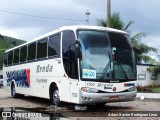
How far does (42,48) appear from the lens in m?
17.2

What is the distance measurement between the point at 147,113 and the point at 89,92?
2109 mm

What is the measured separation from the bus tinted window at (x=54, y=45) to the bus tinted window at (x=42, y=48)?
0.57 meters

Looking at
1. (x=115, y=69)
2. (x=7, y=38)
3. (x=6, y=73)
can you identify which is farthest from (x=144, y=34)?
(x=7, y=38)

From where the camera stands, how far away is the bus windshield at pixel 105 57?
517 inches

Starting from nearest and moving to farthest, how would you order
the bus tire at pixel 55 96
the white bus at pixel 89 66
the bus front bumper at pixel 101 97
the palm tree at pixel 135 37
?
the bus front bumper at pixel 101 97, the white bus at pixel 89 66, the bus tire at pixel 55 96, the palm tree at pixel 135 37

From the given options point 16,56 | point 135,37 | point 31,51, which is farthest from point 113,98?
point 135,37

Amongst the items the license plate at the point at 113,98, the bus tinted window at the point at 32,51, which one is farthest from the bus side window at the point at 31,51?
the license plate at the point at 113,98

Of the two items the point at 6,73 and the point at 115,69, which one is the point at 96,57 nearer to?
the point at 115,69

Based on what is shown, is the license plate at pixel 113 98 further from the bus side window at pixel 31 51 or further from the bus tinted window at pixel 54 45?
the bus side window at pixel 31 51

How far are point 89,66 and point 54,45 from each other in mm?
2997

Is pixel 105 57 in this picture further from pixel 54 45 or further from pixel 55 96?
pixel 55 96

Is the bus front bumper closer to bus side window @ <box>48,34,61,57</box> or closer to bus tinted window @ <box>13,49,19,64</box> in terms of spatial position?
bus side window @ <box>48,34,61,57</box>

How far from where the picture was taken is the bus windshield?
1314 cm

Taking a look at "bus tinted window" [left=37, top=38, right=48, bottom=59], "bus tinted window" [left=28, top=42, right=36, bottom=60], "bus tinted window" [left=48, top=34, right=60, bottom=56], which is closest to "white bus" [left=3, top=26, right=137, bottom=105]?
"bus tinted window" [left=48, top=34, right=60, bottom=56]
